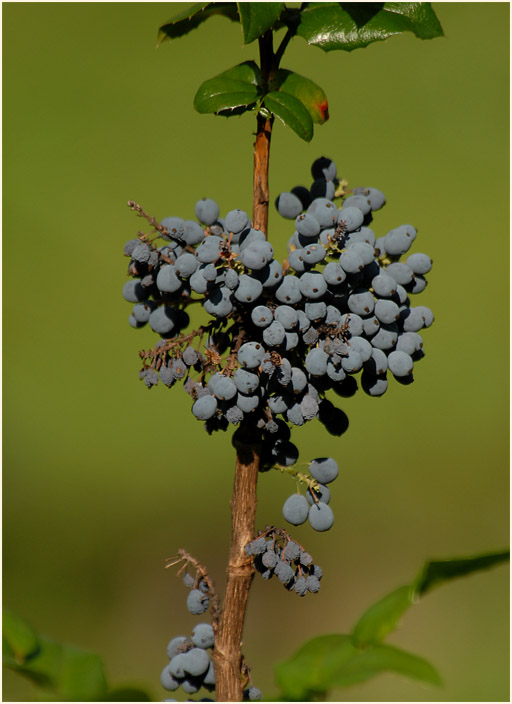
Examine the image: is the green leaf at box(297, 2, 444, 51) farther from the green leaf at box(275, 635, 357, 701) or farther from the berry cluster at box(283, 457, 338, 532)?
the green leaf at box(275, 635, 357, 701)

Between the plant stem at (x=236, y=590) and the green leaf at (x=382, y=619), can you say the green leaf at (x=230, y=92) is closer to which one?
the plant stem at (x=236, y=590)

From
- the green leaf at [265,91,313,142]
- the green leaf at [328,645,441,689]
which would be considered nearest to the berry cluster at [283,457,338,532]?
the green leaf at [328,645,441,689]

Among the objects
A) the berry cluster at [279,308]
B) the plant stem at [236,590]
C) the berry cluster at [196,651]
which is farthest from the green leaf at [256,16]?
the berry cluster at [196,651]

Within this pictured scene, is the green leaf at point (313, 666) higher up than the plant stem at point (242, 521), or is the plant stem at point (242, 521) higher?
the plant stem at point (242, 521)

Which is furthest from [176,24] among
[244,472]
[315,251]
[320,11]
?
[244,472]

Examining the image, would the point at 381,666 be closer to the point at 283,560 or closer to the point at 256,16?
the point at 283,560
